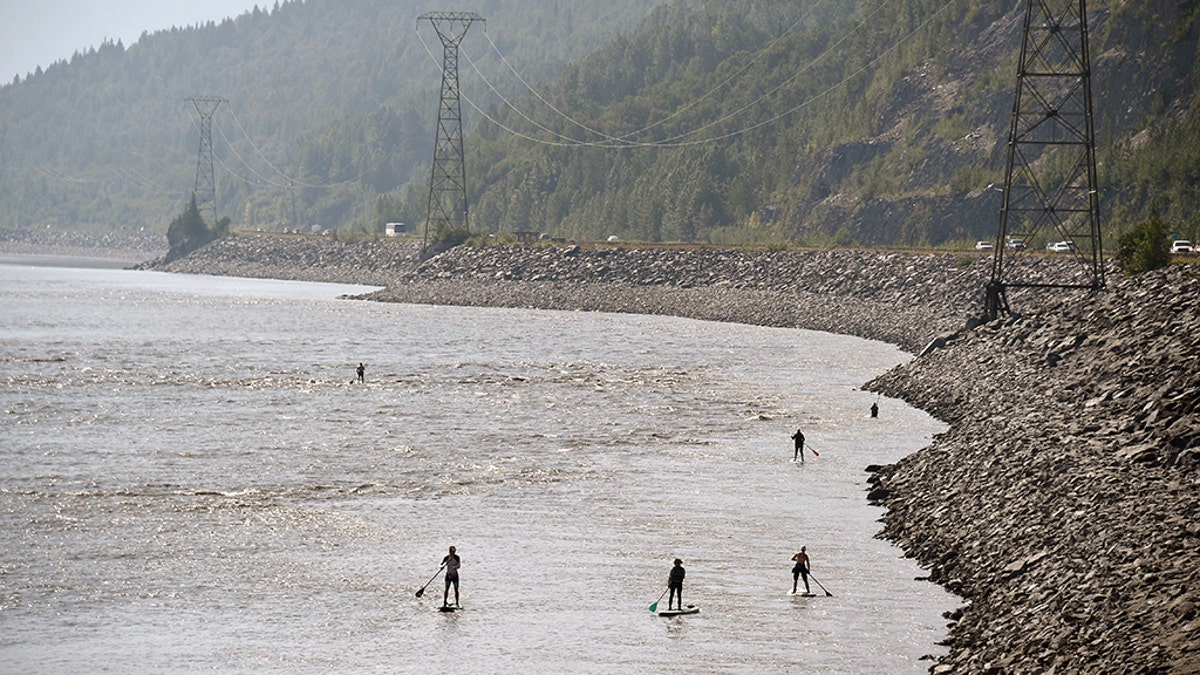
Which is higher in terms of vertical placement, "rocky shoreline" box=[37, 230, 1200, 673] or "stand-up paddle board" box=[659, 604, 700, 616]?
"rocky shoreline" box=[37, 230, 1200, 673]

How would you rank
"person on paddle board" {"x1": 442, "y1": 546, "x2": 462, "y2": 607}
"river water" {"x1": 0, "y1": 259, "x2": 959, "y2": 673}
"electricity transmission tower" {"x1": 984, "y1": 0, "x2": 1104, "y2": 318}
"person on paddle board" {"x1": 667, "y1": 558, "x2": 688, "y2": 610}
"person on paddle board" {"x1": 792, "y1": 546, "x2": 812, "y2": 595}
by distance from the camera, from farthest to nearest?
"electricity transmission tower" {"x1": 984, "y1": 0, "x2": 1104, "y2": 318} → "person on paddle board" {"x1": 792, "y1": 546, "x2": 812, "y2": 595} → "person on paddle board" {"x1": 442, "y1": 546, "x2": 462, "y2": 607} → "person on paddle board" {"x1": 667, "y1": 558, "x2": 688, "y2": 610} → "river water" {"x1": 0, "y1": 259, "x2": 959, "y2": 673}

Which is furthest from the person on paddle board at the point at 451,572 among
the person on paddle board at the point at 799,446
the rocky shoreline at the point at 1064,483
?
the person on paddle board at the point at 799,446

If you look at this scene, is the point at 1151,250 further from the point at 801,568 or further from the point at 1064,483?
the point at 801,568

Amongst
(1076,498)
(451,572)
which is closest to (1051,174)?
(1076,498)

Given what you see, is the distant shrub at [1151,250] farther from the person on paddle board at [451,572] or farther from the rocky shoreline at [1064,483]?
the person on paddle board at [451,572]

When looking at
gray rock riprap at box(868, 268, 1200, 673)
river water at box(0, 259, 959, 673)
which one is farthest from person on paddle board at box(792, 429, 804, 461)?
gray rock riprap at box(868, 268, 1200, 673)

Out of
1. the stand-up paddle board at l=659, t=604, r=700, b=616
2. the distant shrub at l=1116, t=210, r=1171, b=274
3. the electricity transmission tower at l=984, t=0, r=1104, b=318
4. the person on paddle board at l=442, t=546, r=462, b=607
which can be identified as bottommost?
the stand-up paddle board at l=659, t=604, r=700, b=616

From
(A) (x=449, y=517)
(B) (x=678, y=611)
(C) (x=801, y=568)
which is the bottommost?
(B) (x=678, y=611)

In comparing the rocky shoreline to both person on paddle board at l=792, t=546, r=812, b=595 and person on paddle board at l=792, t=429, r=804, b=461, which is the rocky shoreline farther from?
person on paddle board at l=792, t=429, r=804, b=461

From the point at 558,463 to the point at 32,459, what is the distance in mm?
20768

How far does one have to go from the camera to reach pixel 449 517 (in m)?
45.9

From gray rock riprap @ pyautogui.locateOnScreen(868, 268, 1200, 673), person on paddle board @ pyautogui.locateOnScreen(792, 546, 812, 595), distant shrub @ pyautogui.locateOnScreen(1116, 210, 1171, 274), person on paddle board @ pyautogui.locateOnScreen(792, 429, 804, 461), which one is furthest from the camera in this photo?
distant shrub @ pyautogui.locateOnScreen(1116, 210, 1171, 274)

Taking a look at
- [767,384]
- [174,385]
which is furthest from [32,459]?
[767,384]

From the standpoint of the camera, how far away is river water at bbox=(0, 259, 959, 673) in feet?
107
